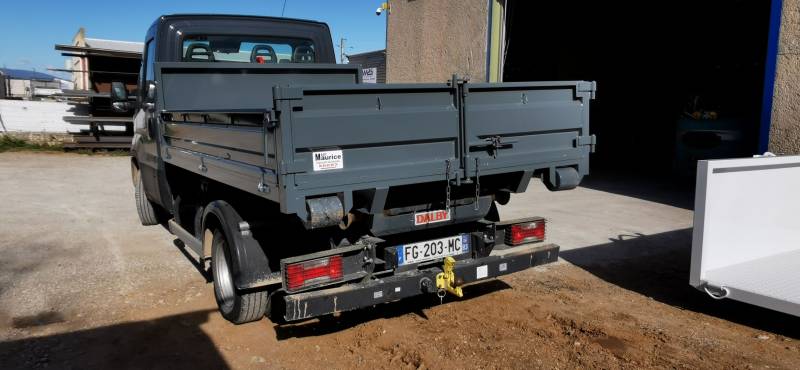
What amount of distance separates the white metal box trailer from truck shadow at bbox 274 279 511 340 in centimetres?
160

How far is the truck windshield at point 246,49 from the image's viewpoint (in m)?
6.05

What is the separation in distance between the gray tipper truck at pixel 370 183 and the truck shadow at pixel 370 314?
0.20 meters

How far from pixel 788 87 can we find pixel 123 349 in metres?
7.71

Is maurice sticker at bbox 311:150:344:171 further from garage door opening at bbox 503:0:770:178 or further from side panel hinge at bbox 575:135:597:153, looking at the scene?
garage door opening at bbox 503:0:770:178

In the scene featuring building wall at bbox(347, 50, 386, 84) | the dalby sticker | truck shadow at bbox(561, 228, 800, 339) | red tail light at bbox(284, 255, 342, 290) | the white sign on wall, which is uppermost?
building wall at bbox(347, 50, 386, 84)

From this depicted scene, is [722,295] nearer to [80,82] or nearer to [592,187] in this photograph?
[592,187]

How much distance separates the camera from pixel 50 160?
14562 mm

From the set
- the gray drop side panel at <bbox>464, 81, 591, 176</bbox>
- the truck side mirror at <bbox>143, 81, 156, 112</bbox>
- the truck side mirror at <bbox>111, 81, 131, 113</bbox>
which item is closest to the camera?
the gray drop side panel at <bbox>464, 81, 591, 176</bbox>

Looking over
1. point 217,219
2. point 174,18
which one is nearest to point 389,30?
point 174,18

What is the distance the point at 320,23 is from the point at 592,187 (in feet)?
21.0

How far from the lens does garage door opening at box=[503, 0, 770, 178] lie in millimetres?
11602

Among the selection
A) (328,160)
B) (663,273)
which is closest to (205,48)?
(328,160)

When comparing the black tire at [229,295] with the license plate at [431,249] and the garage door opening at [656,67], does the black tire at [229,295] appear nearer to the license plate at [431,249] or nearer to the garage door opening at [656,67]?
the license plate at [431,249]

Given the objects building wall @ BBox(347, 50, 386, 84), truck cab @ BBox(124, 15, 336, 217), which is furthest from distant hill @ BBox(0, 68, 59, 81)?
truck cab @ BBox(124, 15, 336, 217)
